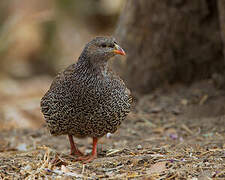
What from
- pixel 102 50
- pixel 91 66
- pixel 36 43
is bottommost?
pixel 91 66

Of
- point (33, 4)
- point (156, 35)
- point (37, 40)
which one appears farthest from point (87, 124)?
point (33, 4)

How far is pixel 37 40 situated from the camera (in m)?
13.9

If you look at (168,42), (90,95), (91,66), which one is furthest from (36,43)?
(90,95)

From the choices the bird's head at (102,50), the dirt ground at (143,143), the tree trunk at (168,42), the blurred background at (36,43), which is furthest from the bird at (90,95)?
the blurred background at (36,43)

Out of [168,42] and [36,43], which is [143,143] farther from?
[36,43]

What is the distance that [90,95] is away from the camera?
463 cm

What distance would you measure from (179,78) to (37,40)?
7217 mm

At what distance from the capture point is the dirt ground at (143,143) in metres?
4.04

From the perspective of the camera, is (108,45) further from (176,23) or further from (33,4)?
(33,4)

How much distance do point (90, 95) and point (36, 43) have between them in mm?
9521

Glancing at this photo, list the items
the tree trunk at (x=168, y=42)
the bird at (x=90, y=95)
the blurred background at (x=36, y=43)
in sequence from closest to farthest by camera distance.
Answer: the bird at (x=90, y=95), the tree trunk at (x=168, y=42), the blurred background at (x=36, y=43)

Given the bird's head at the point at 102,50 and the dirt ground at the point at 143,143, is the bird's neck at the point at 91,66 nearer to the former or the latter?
the bird's head at the point at 102,50

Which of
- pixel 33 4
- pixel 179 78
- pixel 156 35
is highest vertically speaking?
pixel 33 4

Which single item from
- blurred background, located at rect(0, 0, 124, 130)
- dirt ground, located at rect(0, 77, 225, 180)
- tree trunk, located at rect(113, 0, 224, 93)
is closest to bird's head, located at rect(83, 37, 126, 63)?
dirt ground, located at rect(0, 77, 225, 180)
